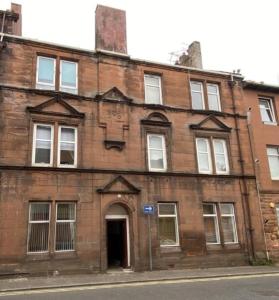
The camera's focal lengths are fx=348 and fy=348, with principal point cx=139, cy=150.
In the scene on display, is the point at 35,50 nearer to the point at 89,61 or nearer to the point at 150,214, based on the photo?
the point at 89,61

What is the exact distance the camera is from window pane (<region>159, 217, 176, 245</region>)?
17.1 meters

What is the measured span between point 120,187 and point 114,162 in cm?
127

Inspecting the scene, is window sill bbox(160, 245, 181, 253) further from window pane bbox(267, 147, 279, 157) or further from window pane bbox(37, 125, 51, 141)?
window pane bbox(267, 147, 279, 157)

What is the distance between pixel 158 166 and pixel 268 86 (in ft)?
31.3

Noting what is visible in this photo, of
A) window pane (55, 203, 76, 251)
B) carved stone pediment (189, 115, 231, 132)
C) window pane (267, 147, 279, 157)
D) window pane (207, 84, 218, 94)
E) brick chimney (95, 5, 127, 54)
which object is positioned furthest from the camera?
window pane (267, 147, 279, 157)

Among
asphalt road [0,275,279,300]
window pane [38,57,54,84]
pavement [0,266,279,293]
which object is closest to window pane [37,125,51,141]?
window pane [38,57,54,84]

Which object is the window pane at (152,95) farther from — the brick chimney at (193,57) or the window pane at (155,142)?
the brick chimney at (193,57)

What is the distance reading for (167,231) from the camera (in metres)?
17.3

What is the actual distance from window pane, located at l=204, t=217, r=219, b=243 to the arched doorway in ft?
14.1

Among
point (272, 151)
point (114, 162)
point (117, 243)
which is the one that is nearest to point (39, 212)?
point (114, 162)

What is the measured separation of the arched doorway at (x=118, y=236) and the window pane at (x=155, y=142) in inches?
148

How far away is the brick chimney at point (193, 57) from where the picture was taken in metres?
22.3

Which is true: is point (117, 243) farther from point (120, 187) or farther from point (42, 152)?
point (42, 152)

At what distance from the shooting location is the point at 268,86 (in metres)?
22.1
